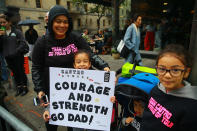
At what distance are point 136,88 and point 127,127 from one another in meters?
0.58

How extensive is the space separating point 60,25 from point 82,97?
85 centimetres

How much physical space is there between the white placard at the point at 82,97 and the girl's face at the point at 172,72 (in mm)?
475

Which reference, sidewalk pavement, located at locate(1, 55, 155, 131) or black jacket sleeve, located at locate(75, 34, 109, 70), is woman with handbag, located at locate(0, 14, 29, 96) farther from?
black jacket sleeve, located at locate(75, 34, 109, 70)

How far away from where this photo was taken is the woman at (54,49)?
1726 mm

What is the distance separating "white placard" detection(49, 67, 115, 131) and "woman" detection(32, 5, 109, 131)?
0.97 ft

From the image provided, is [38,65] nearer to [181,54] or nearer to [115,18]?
[181,54]

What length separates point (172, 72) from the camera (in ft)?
3.56

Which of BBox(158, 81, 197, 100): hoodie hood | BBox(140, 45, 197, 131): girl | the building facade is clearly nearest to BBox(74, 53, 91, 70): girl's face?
BBox(140, 45, 197, 131): girl

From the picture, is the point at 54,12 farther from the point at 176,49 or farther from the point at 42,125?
the point at 42,125

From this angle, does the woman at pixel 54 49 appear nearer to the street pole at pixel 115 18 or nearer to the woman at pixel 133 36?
the woman at pixel 133 36

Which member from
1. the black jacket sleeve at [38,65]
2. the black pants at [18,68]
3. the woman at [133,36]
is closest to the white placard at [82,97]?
the black jacket sleeve at [38,65]

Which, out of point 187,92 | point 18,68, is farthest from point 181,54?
point 18,68

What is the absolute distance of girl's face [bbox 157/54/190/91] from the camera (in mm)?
1079

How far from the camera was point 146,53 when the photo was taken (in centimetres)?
768
